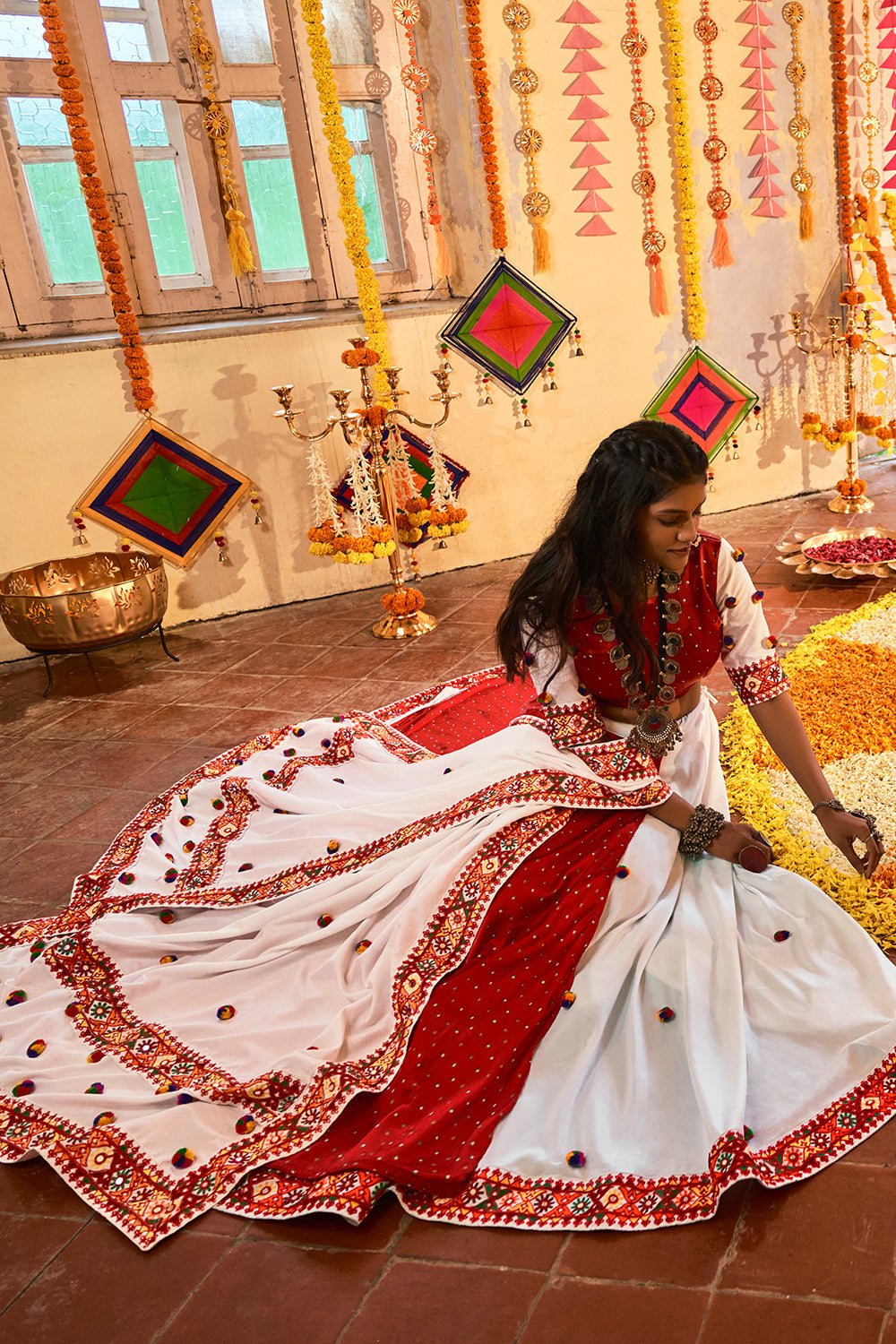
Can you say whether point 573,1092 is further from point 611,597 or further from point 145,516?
point 145,516

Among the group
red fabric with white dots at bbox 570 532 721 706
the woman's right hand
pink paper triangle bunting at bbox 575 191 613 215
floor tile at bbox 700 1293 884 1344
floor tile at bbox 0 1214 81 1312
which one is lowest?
floor tile at bbox 0 1214 81 1312

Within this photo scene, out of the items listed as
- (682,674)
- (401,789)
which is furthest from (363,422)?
(682,674)

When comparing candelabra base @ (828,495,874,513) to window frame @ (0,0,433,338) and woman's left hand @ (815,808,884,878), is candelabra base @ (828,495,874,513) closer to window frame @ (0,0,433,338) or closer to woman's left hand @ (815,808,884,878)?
window frame @ (0,0,433,338)

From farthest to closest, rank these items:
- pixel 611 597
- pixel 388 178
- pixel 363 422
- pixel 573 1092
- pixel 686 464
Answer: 1. pixel 388 178
2. pixel 363 422
3. pixel 611 597
4. pixel 686 464
5. pixel 573 1092

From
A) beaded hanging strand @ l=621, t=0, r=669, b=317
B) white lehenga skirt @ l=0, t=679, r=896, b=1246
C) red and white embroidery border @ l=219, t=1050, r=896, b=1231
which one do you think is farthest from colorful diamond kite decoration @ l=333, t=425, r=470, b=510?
red and white embroidery border @ l=219, t=1050, r=896, b=1231

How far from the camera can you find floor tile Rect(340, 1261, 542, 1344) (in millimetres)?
1592

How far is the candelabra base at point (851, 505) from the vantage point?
6098 mm

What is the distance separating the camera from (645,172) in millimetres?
5852

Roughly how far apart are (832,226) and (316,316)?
319cm

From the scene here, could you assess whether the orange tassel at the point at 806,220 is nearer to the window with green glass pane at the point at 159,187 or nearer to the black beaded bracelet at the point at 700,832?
the window with green glass pane at the point at 159,187

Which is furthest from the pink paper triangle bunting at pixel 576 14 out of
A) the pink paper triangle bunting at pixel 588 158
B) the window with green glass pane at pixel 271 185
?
the window with green glass pane at pixel 271 185

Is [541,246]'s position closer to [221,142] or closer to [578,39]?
[578,39]

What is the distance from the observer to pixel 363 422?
5.00 m

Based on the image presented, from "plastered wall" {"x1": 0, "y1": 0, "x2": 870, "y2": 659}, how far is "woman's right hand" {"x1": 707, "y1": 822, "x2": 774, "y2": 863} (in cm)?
383
